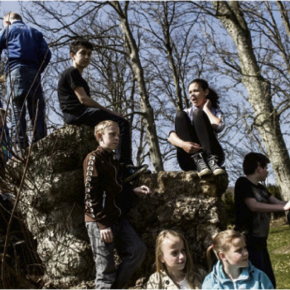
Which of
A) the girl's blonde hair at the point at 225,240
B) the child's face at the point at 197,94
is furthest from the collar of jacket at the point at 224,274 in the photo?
the child's face at the point at 197,94

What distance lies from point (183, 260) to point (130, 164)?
4.64 feet

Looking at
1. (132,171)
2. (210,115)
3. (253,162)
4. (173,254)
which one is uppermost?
(210,115)

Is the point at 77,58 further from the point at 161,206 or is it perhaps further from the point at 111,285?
the point at 111,285

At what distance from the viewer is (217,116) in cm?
434

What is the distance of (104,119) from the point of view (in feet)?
13.8

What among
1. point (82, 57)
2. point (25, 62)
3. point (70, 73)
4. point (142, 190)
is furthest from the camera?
point (25, 62)

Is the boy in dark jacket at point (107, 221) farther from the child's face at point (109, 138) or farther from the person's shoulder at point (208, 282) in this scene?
the person's shoulder at point (208, 282)

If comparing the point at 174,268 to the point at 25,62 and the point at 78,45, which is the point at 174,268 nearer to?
the point at 78,45

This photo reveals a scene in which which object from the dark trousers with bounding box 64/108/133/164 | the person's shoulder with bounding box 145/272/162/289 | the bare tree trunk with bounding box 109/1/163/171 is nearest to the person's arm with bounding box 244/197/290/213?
the person's shoulder with bounding box 145/272/162/289

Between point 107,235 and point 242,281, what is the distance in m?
1.12

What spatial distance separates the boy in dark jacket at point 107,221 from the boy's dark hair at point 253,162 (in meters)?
1.31

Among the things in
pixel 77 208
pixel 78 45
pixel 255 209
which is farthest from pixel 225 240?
pixel 78 45

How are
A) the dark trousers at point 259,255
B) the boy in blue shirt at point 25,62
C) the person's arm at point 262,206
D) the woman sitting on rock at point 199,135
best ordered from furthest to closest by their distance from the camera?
the boy in blue shirt at point 25,62, the woman sitting on rock at point 199,135, the dark trousers at point 259,255, the person's arm at point 262,206

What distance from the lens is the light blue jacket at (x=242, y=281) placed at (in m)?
2.88
